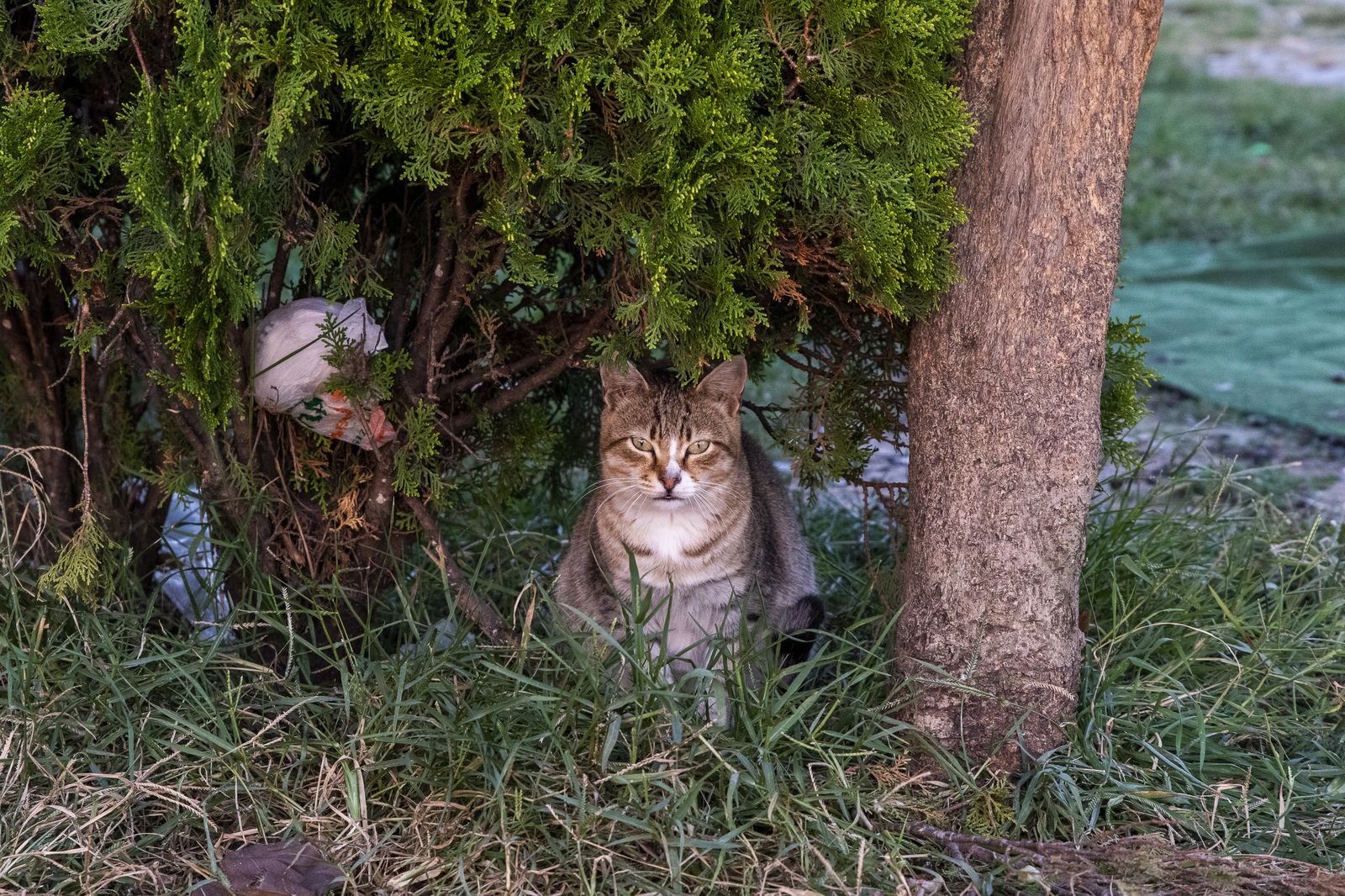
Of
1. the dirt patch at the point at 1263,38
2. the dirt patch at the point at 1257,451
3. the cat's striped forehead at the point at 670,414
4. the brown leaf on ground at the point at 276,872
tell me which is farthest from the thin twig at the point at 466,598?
the dirt patch at the point at 1263,38

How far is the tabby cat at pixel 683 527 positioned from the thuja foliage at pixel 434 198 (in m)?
0.26

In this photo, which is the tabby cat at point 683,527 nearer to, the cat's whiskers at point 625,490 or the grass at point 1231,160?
the cat's whiskers at point 625,490

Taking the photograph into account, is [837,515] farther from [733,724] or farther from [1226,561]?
[733,724]

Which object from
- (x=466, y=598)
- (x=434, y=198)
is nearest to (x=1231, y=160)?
(x=434, y=198)

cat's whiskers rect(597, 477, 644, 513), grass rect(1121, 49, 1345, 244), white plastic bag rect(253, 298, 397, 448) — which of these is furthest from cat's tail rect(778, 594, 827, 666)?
grass rect(1121, 49, 1345, 244)

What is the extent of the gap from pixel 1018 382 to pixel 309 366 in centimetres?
169

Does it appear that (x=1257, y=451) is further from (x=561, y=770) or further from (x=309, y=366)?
(x=309, y=366)

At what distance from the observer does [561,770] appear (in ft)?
8.09

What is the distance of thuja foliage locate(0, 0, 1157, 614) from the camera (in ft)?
7.30

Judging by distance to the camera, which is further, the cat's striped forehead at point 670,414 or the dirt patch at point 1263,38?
the dirt patch at point 1263,38

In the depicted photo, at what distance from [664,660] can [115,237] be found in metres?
1.72

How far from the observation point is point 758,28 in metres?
2.30

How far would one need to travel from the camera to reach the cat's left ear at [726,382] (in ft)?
9.80

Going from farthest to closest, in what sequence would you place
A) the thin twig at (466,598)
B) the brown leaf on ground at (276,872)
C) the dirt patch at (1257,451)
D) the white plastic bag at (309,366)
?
the dirt patch at (1257,451), the thin twig at (466,598), the white plastic bag at (309,366), the brown leaf on ground at (276,872)
